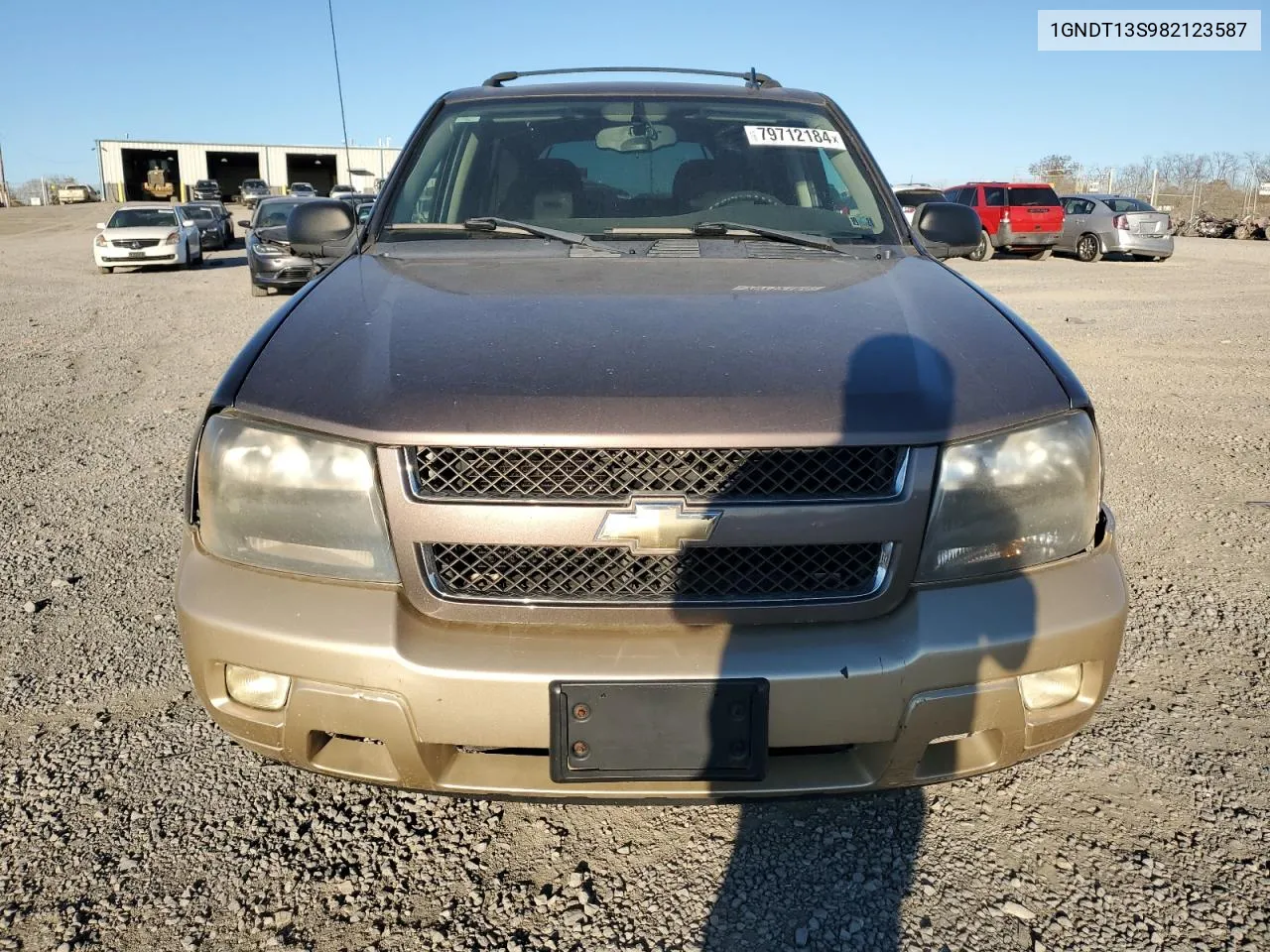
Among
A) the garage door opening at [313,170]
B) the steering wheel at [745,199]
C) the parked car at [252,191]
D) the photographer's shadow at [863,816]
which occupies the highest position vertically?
the garage door opening at [313,170]

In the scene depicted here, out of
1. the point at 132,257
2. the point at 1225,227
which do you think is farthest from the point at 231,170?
the point at 1225,227

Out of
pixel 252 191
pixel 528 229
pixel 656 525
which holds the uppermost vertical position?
pixel 252 191

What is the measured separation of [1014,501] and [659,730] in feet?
2.70

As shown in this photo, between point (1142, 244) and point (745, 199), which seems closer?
point (745, 199)

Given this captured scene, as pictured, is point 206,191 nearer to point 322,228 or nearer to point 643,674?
point 322,228

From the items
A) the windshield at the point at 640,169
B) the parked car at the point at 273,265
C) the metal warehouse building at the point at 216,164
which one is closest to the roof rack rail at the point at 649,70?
the windshield at the point at 640,169

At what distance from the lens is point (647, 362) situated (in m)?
1.95

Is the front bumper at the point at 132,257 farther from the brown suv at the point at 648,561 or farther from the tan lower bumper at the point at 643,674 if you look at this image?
the tan lower bumper at the point at 643,674

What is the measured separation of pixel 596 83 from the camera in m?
3.60

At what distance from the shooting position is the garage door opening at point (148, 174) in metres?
60.2

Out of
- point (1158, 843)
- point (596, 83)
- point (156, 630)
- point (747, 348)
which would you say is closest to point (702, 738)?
point (747, 348)

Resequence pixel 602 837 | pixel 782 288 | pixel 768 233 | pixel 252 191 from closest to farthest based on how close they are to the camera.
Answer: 1. pixel 602 837
2. pixel 782 288
3. pixel 768 233
4. pixel 252 191

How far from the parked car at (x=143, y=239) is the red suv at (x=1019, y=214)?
1721 centimetres

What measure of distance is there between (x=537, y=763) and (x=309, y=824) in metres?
0.83
